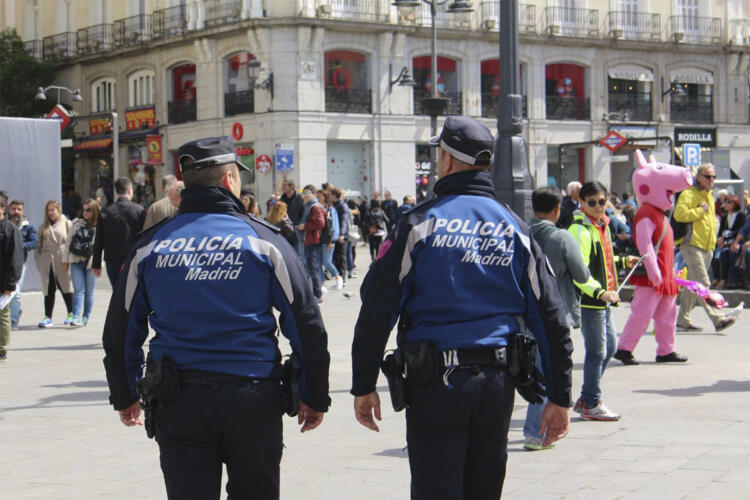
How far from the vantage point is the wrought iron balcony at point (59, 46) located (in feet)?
150

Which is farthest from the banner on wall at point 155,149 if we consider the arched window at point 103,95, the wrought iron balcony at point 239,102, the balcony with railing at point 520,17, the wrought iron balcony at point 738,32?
the wrought iron balcony at point 738,32

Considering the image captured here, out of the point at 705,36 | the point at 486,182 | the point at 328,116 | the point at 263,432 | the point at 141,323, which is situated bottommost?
the point at 263,432

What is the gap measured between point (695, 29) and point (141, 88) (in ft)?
69.2

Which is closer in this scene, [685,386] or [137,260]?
[137,260]

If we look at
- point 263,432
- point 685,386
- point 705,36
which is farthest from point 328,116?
point 263,432

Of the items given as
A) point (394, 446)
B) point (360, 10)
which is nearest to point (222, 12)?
point (360, 10)

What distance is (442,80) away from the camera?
41281 millimetres

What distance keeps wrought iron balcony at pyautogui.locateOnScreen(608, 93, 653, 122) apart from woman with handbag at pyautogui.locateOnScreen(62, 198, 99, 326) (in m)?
31.6

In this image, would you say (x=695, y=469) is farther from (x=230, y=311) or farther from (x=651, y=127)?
(x=651, y=127)

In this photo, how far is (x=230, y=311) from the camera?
13.4 feet

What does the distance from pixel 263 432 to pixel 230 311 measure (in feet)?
1.41

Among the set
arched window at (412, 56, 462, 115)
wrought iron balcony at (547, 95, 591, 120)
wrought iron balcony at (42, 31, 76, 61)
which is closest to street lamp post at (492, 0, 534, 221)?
arched window at (412, 56, 462, 115)

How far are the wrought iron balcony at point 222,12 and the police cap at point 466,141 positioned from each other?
34820 mm

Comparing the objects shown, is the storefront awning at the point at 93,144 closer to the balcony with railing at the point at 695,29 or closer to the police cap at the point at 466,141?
the balcony with railing at the point at 695,29
